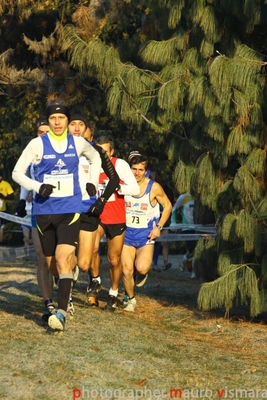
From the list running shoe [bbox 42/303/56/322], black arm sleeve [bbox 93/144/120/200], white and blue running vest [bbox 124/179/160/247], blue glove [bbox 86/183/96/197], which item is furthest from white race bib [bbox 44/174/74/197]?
white and blue running vest [bbox 124/179/160/247]

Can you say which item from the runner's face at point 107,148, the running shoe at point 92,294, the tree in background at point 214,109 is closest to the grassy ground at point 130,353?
the running shoe at point 92,294

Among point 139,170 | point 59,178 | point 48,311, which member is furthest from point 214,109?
point 48,311

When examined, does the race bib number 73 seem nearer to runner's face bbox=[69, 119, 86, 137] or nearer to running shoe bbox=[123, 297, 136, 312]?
running shoe bbox=[123, 297, 136, 312]

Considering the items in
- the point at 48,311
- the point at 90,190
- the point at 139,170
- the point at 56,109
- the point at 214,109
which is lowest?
the point at 48,311

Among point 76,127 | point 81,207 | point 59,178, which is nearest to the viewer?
point 59,178

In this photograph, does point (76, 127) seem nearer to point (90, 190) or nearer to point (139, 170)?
point (139, 170)

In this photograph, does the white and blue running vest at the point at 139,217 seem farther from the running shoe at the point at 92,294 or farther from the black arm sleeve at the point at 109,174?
the black arm sleeve at the point at 109,174

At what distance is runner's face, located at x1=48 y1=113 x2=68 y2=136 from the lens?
360 inches

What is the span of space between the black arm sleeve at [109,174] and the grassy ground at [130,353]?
1.30m

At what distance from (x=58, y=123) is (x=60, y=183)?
54 centimetres

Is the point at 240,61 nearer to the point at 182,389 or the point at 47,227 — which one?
the point at 47,227

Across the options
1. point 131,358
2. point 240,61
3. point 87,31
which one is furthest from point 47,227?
point 87,31

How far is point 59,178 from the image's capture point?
9.12 m

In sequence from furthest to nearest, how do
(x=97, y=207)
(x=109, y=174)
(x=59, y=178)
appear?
1. (x=109, y=174)
2. (x=97, y=207)
3. (x=59, y=178)
